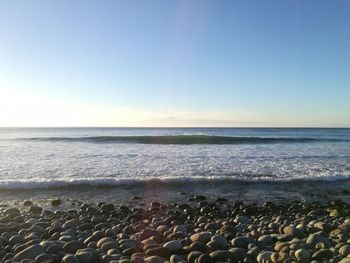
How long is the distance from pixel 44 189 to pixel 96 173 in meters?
2.33

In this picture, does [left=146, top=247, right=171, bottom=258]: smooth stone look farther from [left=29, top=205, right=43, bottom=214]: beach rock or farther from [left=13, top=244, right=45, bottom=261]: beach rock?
[left=29, top=205, right=43, bottom=214]: beach rock

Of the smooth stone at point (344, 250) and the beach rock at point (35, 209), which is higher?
the smooth stone at point (344, 250)

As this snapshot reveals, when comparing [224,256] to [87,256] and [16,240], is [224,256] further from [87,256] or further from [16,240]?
[16,240]

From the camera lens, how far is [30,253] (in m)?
4.40

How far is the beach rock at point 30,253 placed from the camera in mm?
4318

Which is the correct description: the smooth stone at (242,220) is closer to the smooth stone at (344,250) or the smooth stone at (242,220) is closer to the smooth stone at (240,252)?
the smooth stone at (240,252)

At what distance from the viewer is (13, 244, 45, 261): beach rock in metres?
4.32

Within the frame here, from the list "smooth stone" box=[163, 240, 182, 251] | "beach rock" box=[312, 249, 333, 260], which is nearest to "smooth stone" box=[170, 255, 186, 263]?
"smooth stone" box=[163, 240, 182, 251]

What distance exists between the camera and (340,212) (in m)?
7.50

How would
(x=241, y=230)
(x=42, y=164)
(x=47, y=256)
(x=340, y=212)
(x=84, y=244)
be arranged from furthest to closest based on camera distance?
(x=42, y=164) < (x=340, y=212) < (x=241, y=230) < (x=84, y=244) < (x=47, y=256)

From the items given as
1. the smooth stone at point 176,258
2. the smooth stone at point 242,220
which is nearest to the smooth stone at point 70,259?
the smooth stone at point 176,258

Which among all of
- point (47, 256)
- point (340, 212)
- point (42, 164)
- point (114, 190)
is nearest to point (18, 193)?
point (114, 190)

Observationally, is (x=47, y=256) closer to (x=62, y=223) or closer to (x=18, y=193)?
(x=62, y=223)

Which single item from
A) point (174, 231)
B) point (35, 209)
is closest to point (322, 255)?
point (174, 231)
